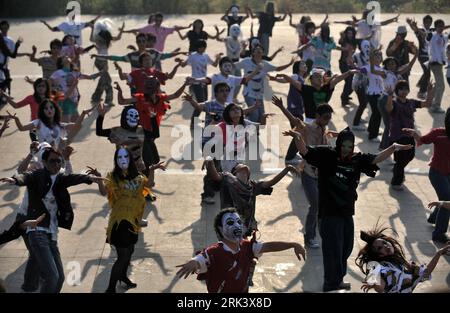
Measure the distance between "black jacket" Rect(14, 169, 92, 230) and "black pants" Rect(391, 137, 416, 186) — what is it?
5399mm

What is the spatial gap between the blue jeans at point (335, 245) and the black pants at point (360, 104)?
665 cm

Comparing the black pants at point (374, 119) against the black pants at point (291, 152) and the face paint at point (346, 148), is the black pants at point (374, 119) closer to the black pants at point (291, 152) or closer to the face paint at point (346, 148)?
the black pants at point (291, 152)

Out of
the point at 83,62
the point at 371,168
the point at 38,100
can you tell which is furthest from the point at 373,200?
the point at 83,62

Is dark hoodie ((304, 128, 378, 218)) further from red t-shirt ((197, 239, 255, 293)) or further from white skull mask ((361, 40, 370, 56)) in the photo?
white skull mask ((361, 40, 370, 56))

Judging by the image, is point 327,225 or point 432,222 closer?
point 327,225

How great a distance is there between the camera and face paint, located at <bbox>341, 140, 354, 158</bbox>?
946 cm

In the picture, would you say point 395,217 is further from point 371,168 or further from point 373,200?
point 371,168

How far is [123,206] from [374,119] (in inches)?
274

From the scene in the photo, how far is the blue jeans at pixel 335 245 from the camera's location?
31.4 ft

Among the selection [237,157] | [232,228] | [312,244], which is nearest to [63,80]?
[237,157]

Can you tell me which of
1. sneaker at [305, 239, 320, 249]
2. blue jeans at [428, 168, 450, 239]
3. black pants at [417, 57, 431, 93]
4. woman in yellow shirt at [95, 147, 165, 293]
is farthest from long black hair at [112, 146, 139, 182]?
black pants at [417, 57, 431, 93]

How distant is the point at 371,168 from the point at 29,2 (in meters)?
20.5

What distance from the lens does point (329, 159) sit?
9.48m

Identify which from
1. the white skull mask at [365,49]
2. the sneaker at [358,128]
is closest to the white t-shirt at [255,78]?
the sneaker at [358,128]
